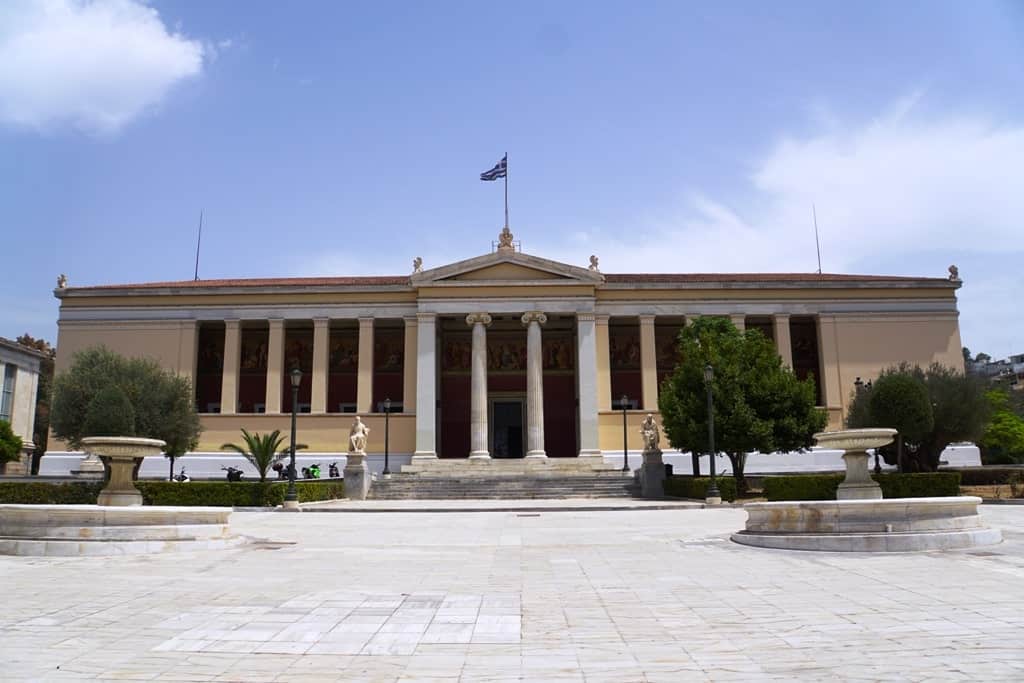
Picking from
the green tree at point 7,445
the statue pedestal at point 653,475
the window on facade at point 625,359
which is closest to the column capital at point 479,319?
the window on facade at point 625,359

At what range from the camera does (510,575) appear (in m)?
9.27

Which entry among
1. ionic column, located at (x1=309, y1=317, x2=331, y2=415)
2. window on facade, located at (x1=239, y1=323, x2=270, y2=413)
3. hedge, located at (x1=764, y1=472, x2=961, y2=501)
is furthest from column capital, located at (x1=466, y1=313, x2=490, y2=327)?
hedge, located at (x1=764, y1=472, x2=961, y2=501)

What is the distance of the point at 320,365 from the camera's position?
4062cm

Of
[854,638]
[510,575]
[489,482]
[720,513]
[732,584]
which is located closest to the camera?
[854,638]

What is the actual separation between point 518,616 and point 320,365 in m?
35.4

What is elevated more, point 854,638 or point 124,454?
point 124,454

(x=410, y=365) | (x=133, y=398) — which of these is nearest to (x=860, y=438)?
(x=133, y=398)

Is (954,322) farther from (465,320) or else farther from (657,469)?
(465,320)

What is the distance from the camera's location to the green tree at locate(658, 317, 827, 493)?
93.2 feet

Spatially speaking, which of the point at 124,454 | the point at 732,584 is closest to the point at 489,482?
the point at 124,454

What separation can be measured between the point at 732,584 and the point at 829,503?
146 inches

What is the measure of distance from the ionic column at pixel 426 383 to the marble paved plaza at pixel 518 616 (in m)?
27.2

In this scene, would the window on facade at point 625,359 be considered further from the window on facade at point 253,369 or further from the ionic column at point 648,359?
the window on facade at point 253,369

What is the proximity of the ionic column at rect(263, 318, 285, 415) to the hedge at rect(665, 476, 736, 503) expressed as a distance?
69.5 ft
